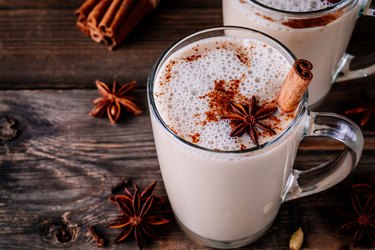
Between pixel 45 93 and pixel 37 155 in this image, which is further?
pixel 45 93

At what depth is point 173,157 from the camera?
1.13m

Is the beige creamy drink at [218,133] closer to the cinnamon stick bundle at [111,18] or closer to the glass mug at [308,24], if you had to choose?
the glass mug at [308,24]

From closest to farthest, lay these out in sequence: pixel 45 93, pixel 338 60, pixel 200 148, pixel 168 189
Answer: pixel 200 148 < pixel 168 189 < pixel 338 60 < pixel 45 93

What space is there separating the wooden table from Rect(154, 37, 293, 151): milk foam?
37cm

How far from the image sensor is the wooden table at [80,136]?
1383 mm

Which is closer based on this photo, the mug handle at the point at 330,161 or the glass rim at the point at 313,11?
the mug handle at the point at 330,161

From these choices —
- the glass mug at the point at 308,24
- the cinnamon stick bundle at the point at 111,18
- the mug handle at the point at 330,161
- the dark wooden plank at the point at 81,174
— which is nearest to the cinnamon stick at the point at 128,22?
the cinnamon stick bundle at the point at 111,18

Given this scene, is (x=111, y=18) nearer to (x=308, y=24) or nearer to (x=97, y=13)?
(x=97, y=13)

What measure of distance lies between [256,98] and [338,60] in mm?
434

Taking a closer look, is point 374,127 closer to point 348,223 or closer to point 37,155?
point 348,223

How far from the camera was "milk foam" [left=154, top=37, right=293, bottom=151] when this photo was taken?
1084 mm

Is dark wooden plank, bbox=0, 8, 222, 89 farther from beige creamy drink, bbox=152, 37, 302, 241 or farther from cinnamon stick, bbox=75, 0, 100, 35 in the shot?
beige creamy drink, bbox=152, 37, 302, 241

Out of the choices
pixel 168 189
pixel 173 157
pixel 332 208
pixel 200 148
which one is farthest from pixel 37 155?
pixel 332 208

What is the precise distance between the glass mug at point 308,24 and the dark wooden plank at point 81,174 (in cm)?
25
